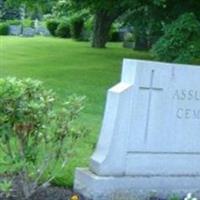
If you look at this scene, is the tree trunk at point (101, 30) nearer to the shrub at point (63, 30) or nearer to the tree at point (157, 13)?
the tree at point (157, 13)

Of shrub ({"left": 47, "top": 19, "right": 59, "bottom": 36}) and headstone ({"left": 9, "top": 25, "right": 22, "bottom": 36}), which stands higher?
shrub ({"left": 47, "top": 19, "right": 59, "bottom": 36})

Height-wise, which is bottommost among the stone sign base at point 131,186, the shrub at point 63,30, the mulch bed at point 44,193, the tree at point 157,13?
the mulch bed at point 44,193

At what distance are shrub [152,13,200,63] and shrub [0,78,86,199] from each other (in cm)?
1043

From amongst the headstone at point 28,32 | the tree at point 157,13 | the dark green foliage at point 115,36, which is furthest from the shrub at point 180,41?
the headstone at point 28,32

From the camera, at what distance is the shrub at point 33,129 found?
5.99 meters

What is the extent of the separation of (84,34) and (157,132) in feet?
137

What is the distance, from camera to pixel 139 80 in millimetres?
6645

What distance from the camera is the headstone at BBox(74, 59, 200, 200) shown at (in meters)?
6.59

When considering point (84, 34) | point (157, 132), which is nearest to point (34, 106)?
point (157, 132)

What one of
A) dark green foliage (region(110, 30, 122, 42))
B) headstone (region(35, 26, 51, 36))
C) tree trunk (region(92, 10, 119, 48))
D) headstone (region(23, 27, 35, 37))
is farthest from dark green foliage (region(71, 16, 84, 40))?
tree trunk (region(92, 10, 119, 48))

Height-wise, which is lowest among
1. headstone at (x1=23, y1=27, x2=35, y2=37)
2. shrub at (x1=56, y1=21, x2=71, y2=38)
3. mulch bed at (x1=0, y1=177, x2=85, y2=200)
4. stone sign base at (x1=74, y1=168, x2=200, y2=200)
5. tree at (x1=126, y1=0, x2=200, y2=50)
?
mulch bed at (x1=0, y1=177, x2=85, y2=200)

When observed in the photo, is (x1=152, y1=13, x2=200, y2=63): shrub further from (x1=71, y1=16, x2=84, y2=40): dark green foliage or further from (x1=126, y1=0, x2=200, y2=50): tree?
(x1=71, y1=16, x2=84, y2=40): dark green foliage

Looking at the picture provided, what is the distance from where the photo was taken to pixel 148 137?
22.3 feet

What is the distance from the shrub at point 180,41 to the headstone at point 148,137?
9.53m
